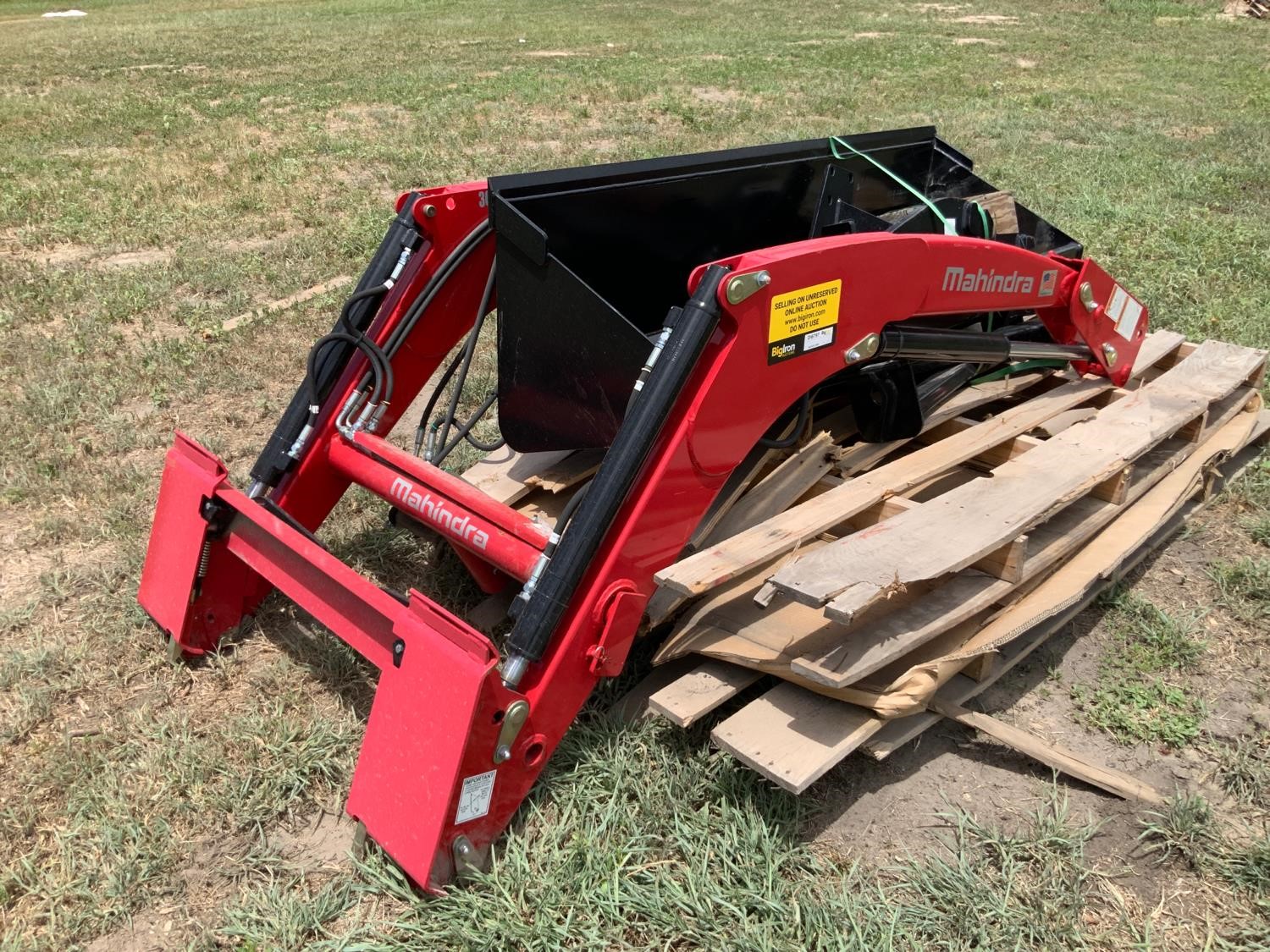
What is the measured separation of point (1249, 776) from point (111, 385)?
16.5 feet

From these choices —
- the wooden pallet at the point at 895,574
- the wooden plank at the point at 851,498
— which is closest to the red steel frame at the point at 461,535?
the wooden plank at the point at 851,498

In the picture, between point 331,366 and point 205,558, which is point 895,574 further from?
point 205,558

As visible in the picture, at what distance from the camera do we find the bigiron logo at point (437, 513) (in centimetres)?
253

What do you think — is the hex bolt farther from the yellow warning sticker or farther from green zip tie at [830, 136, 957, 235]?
the yellow warning sticker

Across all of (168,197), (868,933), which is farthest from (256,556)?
(168,197)

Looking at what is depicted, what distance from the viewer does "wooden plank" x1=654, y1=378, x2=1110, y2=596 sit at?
7.72 ft

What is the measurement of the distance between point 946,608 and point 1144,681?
33.6 inches

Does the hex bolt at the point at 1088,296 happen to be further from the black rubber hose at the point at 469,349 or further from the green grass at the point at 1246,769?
the black rubber hose at the point at 469,349

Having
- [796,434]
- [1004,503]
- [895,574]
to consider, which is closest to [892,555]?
[895,574]

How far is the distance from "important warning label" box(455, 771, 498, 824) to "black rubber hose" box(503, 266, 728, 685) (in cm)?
26

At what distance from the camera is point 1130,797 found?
252 centimetres

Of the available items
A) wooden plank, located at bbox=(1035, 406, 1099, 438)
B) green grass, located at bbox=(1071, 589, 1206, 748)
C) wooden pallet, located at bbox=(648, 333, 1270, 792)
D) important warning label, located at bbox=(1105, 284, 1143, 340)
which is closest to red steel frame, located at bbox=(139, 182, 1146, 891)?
wooden pallet, located at bbox=(648, 333, 1270, 792)

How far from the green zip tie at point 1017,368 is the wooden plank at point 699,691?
5.96 ft

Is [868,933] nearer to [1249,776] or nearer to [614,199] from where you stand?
[1249,776]
